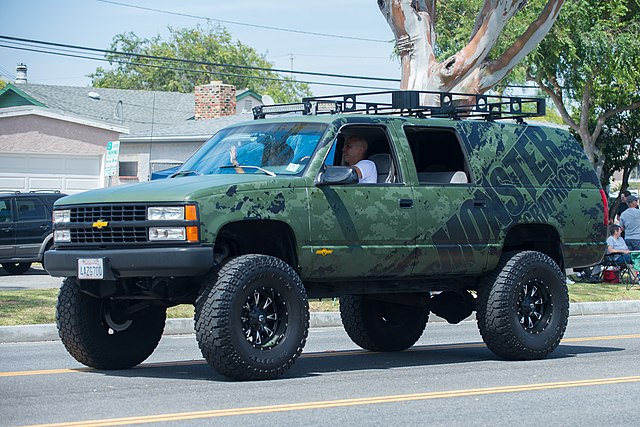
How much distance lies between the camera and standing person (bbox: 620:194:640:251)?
24094 mm

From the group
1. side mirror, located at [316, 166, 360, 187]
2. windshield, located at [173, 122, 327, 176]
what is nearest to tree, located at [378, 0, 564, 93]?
windshield, located at [173, 122, 327, 176]

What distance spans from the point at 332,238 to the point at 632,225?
15774 millimetres

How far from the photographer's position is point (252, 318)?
364 inches

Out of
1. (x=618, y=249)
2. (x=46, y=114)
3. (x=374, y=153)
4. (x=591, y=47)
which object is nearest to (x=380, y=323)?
(x=374, y=153)

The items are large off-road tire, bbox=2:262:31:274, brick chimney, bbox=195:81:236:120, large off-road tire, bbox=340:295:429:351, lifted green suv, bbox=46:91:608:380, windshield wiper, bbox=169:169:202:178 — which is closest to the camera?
lifted green suv, bbox=46:91:608:380

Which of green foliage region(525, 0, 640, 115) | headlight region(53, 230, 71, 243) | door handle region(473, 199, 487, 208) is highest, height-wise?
green foliage region(525, 0, 640, 115)

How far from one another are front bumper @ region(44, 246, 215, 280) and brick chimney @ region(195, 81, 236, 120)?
38.5 metres

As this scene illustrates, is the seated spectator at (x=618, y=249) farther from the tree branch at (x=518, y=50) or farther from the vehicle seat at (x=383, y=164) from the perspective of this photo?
the vehicle seat at (x=383, y=164)

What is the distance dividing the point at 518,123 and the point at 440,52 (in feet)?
82.7

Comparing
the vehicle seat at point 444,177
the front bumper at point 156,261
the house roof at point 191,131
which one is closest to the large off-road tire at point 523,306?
the vehicle seat at point 444,177

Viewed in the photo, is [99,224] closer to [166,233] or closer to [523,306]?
[166,233]

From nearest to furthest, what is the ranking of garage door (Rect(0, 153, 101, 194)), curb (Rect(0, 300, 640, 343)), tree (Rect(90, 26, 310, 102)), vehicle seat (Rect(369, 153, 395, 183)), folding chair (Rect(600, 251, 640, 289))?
vehicle seat (Rect(369, 153, 395, 183)), curb (Rect(0, 300, 640, 343)), folding chair (Rect(600, 251, 640, 289)), garage door (Rect(0, 153, 101, 194)), tree (Rect(90, 26, 310, 102))

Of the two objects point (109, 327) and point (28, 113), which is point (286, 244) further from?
point (28, 113)

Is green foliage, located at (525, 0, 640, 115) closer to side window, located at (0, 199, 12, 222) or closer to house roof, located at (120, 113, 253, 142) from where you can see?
house roof, located at (120, 113, 253, 142)
